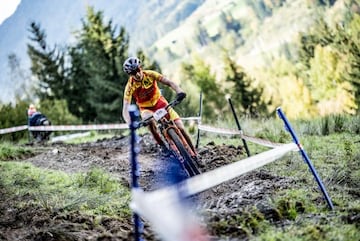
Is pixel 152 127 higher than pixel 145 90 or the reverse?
the reverse

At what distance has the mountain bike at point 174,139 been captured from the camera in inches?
272

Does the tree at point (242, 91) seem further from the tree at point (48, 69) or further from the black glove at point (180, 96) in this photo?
the black glove at point (180, 96)

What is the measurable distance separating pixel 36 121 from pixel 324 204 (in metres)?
15.8

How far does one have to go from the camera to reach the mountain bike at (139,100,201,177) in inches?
272

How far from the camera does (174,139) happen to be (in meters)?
7.13

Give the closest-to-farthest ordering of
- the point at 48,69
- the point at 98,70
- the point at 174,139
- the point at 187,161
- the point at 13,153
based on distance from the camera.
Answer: the point at 187,161, the point at 174,139, the point at 13,153, the point at 98,70, the point at 48,69

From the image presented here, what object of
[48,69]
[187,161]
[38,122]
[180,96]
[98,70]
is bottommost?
[187,161]

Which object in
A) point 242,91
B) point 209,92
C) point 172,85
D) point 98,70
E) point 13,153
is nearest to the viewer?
point 172,85

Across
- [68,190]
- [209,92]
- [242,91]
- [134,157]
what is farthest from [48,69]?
[134,157]

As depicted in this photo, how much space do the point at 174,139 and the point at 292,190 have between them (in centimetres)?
225

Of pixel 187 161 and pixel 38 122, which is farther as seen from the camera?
pixel 38 122

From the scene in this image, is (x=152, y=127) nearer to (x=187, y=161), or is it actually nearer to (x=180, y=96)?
(x=180, y=96)

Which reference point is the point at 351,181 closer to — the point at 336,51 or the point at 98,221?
the point at 98,221

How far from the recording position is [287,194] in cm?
525
